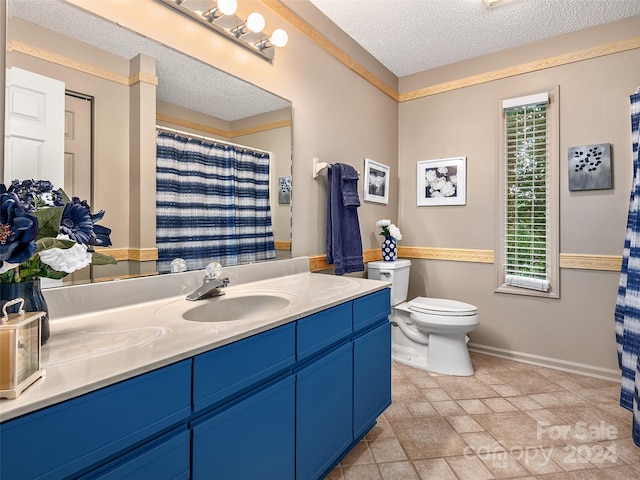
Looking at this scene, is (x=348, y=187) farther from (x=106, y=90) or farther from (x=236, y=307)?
(x=106, y=90)

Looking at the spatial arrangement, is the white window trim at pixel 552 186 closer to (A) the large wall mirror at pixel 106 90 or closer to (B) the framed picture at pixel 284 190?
(B) the framed picture at pixel 284 190

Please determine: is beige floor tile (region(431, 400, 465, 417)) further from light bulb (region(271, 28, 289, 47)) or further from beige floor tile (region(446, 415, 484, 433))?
light bulb (region(271, 28, 289, 47))

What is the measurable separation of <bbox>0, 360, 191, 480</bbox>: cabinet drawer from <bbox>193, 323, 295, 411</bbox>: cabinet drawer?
0.15 feet

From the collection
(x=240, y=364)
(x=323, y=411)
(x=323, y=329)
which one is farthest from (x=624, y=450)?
(x=240, y=364)

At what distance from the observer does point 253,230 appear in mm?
1950

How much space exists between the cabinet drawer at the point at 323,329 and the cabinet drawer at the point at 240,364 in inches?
2.4

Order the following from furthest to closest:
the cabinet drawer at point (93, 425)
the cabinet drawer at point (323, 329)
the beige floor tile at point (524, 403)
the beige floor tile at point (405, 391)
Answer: the beige floor tile at point (405, 391) < the beige floor tile at point (524, 403) < the cabinet drawer at point (323, 329) < the cabinet drawer at point (93, 425)

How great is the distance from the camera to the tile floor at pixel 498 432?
5.27 feet

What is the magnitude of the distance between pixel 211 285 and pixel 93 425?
0.78 metres

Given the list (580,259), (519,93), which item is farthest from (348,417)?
(519,93)

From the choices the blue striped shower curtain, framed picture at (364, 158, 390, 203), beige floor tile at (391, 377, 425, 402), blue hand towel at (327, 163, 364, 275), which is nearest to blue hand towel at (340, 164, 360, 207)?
blue hand towel at (327, 163, 364, 275)

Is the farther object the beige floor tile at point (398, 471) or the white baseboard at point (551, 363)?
the white baseboard at point (551, 363)

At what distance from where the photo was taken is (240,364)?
1.05 metres

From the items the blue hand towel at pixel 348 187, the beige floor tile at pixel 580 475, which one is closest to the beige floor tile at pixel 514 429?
the beige floor tile at pixel 580 475
